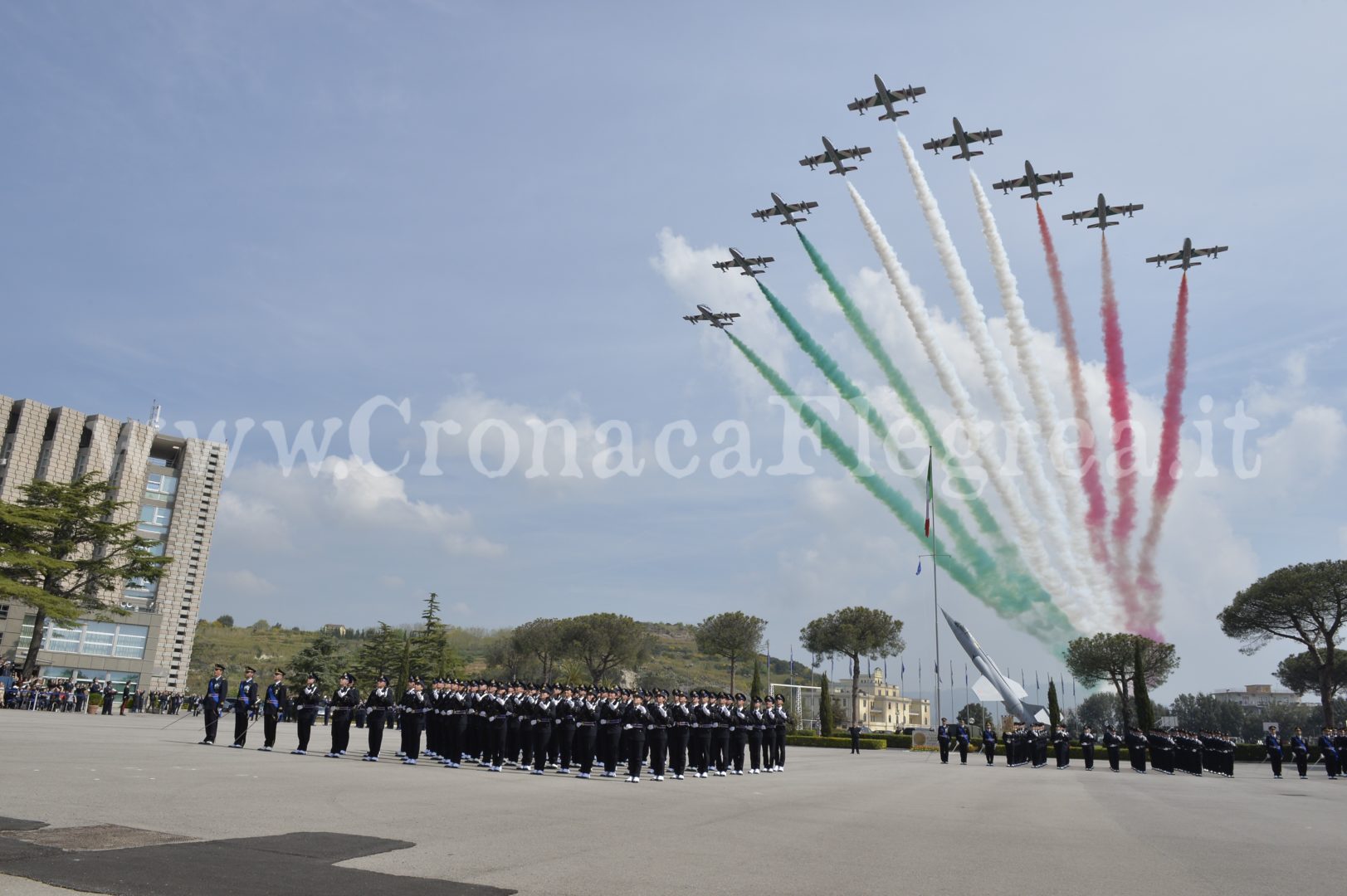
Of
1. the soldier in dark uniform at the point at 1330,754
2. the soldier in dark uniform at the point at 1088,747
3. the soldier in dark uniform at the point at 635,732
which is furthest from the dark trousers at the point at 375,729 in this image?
the soldier in dark uniform at the point at 1330,754

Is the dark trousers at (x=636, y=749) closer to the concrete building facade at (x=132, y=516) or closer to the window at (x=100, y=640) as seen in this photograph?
the concrete building facade at (x=132, y=516)

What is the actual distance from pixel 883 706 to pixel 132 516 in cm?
10454

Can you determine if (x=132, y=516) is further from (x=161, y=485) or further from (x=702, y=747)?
(x=702, y=747)

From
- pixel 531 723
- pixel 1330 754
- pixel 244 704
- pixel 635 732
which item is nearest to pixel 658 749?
pixel 635 732

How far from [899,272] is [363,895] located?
146 ft

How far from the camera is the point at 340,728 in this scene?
21.0 metres

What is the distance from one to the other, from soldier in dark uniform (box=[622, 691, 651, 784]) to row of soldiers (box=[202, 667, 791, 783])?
0.02m

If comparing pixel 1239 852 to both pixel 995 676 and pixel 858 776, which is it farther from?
pixel 995 676

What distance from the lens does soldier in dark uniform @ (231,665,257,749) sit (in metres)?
21.7

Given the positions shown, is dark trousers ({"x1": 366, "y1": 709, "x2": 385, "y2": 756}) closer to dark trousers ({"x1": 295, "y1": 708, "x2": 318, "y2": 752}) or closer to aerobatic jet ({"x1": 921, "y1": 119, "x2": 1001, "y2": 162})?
dark trousers ({"x1": 295, "y1": 708, "x2": 318, "y2": 752})

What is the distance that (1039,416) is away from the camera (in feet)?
153

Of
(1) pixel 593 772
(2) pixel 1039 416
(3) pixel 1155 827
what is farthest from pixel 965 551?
(3) pixel 1155 827

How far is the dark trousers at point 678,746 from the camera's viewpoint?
20969mm

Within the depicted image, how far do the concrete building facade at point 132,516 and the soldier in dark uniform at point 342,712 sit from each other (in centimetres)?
6006
